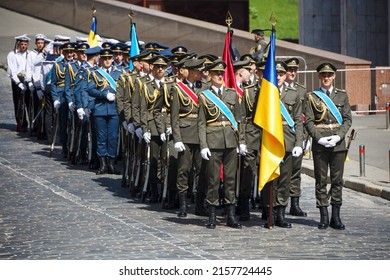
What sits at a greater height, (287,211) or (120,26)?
(120,26)

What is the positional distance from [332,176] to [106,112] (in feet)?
19.3

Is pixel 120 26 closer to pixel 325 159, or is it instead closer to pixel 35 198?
pixel 35 198

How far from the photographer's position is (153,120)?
20156 mm

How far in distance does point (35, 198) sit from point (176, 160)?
2178 millimetres

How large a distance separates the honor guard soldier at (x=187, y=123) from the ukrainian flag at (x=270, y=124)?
97cm

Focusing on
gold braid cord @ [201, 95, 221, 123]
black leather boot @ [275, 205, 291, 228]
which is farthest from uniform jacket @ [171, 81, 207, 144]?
black leather boot @ [275, 205, 291, 228]

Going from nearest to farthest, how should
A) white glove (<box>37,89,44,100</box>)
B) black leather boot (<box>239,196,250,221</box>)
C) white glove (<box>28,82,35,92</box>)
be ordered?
black leather boot (<box>239,196,250,221</box>)
white glove (<box>37,89,44,100</box>)
white glove (<box>28,82,35,92</box>)

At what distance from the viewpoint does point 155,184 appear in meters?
20.2

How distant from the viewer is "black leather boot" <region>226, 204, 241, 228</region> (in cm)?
1777

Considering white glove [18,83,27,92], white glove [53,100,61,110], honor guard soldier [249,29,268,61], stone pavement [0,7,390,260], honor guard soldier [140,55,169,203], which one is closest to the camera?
stone pavement [0,7,390,260]

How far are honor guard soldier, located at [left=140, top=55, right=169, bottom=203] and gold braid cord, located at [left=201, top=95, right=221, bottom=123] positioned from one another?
2095mm

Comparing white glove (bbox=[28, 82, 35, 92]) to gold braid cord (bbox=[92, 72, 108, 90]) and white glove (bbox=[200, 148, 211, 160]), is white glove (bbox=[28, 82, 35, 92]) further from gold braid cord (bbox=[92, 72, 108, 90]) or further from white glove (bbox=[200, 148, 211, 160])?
white glove (bbox=[200, 148, 211, 160])

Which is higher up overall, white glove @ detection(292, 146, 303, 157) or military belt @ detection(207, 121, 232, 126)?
military belt @ detection(207, 121, 232, 126)

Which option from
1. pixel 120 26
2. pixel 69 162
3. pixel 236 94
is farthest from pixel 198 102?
pixel 120 26
